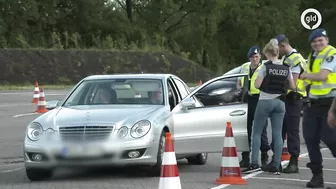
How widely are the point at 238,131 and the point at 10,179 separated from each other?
3.29m

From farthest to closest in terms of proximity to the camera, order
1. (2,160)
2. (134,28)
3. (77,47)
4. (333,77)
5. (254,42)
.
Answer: (254,42) < (134,28) < (77,47) < (2,160) < (333,77)

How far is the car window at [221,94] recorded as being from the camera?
12556 millimetres

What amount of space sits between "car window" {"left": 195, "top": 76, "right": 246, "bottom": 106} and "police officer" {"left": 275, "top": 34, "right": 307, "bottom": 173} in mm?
924

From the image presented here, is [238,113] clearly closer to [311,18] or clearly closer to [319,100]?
[319,100]

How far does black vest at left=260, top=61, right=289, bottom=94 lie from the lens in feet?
33.7

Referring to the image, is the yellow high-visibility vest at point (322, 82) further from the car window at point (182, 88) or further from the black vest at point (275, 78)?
the car window at point (182, 88)

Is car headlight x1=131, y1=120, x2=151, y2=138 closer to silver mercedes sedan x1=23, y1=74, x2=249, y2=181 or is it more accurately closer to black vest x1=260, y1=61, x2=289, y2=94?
silver mercedes sedan x1=23, y1=74, x2=249, y2=181

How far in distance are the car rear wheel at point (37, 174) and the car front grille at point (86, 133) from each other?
65cm

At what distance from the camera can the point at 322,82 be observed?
909 centimetres

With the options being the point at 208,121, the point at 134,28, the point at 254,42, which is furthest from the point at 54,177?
the point at 254,42

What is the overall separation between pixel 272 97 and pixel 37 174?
132 inches

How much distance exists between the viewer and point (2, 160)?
13.0 meters

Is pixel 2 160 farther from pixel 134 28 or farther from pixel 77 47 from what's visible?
pixel 134 28

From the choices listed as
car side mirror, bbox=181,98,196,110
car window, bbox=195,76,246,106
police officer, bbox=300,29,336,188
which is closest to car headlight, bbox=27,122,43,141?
car side mirror, bbox=181,98,196,110
